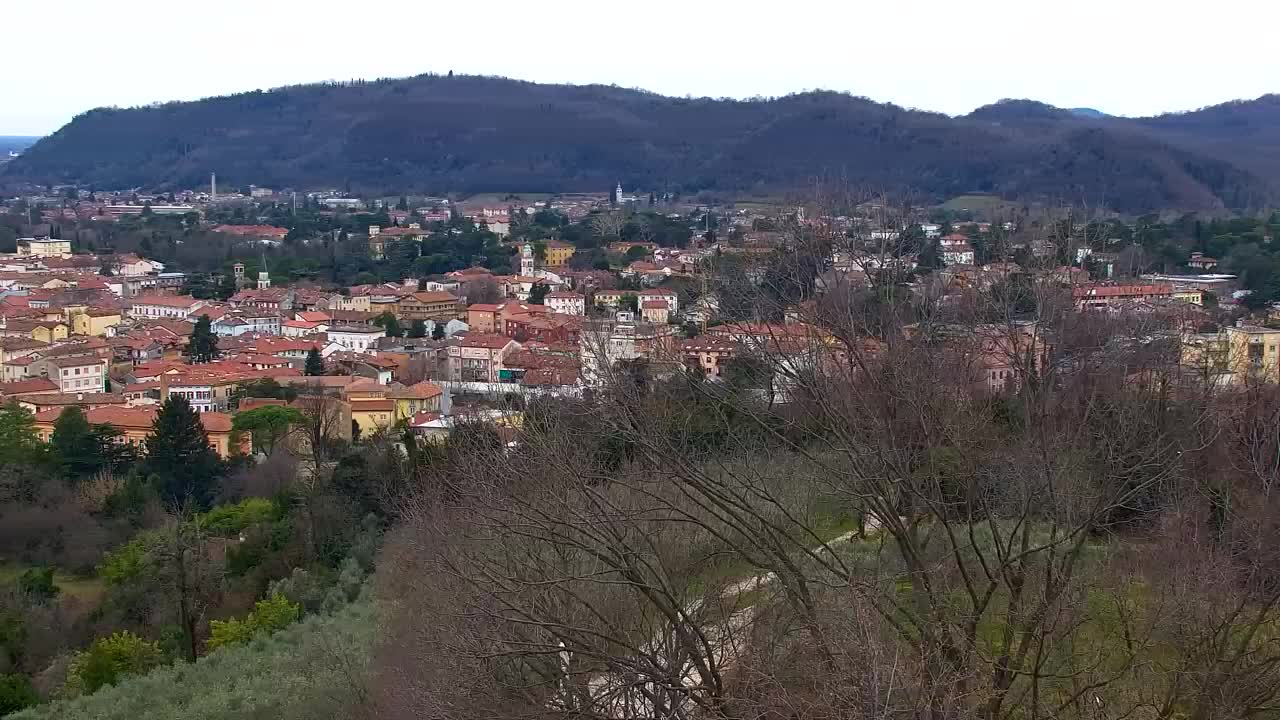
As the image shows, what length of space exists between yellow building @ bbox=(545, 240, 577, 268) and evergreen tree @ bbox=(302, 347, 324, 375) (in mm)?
18848

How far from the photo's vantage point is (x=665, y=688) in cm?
439

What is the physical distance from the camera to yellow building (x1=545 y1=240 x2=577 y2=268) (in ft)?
139

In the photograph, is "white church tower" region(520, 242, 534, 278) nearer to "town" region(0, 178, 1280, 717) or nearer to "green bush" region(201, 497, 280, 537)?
"town" region(0, 178, 1280, 717)

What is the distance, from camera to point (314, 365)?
74.3 ft

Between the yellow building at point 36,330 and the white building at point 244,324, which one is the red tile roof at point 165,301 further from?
the yellow building at point 36,330

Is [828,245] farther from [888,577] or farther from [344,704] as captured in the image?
[344,704]

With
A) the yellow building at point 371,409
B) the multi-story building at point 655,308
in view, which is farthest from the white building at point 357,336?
the yellow building at point 371,409

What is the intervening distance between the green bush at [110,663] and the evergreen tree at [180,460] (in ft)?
20.1

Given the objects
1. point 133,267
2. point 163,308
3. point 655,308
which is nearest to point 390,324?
point 163,308

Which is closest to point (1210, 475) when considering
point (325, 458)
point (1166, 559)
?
point (1166, 559)

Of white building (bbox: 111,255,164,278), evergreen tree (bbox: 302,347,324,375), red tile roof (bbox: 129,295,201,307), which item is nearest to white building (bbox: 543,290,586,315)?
evergreen tree (bbox: 302,347,324,375)

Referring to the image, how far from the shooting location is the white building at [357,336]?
87.9 feet

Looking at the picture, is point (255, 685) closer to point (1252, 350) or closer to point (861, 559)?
point (861, 559)

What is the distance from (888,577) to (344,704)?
293 cm
